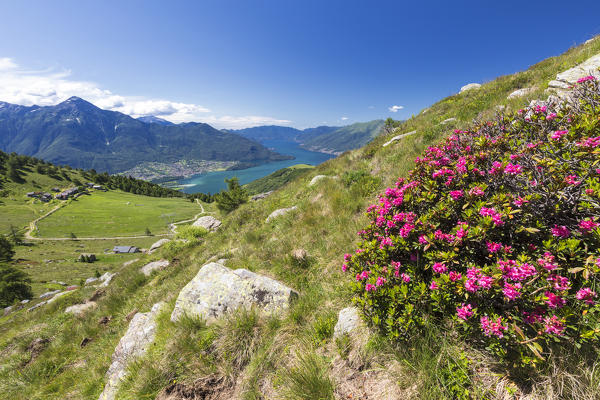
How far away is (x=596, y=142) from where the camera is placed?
2.65m

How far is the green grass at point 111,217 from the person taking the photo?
95062 mm

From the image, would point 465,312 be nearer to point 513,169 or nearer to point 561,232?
point 561,232

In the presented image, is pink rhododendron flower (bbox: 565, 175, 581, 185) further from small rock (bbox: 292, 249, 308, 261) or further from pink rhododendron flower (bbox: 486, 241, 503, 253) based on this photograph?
small rock (bbox: 292, 249, 308, 261)

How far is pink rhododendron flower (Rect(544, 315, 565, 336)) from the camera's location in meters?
1.91

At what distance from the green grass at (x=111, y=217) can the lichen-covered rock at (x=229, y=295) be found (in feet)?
344

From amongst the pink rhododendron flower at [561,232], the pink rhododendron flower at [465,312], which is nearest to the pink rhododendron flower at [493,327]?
the pink rhododendron flower at [465,312]

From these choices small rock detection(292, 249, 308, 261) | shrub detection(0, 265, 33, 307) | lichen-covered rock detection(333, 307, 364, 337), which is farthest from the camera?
shrub detection(0, 265, 33, 307)

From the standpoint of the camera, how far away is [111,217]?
366 feet

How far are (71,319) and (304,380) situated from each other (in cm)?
1358

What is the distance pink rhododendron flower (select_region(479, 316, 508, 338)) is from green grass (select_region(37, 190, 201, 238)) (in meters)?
110

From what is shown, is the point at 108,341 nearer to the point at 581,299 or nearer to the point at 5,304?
the point at 581,299

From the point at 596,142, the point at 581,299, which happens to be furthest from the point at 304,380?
the point at 596,142

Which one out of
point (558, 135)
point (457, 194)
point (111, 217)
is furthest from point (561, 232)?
point (111, 217)

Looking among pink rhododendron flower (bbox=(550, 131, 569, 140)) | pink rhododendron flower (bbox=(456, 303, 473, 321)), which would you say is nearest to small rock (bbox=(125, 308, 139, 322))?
pink rhododendron flower (bbox=(456, 303, 473, 321))
